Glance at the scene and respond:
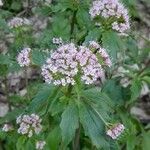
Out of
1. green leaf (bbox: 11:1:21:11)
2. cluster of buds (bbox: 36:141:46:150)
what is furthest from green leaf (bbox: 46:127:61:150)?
green leaf (bbox: 11:1:21:11)

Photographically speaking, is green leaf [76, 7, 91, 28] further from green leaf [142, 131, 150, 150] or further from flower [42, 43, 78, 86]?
green leaf [142, 131, 150, 150]

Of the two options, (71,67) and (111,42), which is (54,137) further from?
(71,67)

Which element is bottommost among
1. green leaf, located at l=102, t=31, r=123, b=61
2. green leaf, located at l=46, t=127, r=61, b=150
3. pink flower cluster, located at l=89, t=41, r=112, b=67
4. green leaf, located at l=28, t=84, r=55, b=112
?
green leaf, located at l=46, t=127, r=61, b=150

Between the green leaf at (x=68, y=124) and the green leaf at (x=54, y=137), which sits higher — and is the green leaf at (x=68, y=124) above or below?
above

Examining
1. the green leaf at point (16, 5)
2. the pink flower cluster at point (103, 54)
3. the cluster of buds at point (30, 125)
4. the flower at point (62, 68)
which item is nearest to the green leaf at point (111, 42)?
the pink flower cluster at point (103, 54)

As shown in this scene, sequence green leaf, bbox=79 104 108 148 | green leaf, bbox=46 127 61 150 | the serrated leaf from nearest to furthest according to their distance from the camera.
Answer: green leaf, bbox=79 104 108 148, green leaf, bbox=46 127 61 150, the serrated leaf

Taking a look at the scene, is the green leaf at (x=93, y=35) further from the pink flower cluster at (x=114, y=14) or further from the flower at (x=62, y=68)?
the flower at (x=62, y=68)

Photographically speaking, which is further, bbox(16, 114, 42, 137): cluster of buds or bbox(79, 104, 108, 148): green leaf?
bbox(16, 114, 42, 137): cluster of buds
